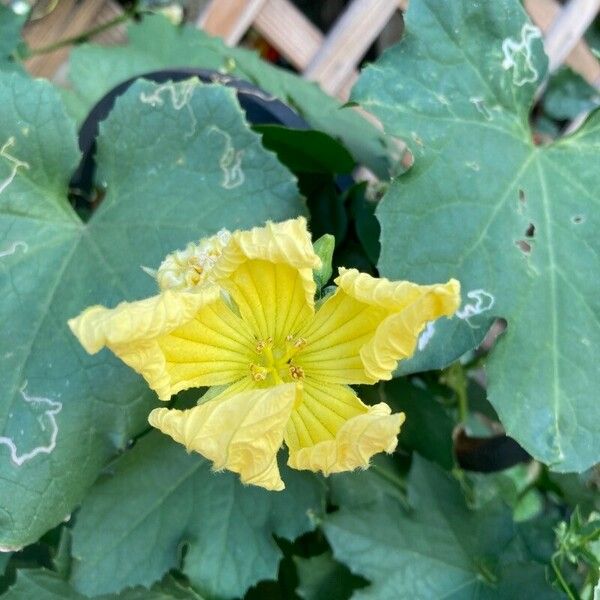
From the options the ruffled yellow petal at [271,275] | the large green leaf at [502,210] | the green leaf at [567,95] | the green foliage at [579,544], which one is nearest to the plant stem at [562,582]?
the green foliage at [579,544]

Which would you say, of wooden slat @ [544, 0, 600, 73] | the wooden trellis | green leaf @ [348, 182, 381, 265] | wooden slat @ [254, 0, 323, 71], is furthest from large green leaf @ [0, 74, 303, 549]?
wooden slat @ [544, 0, 600, 73]

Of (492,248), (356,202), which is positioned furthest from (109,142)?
(492,248)

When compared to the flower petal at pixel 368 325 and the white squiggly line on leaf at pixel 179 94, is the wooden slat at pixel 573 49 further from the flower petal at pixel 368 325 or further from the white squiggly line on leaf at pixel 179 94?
the flower petal at pixel 368 325

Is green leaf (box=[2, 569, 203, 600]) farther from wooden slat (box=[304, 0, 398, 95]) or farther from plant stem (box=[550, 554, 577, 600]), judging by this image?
wooden slat (box=[304, 0, 398, 95])

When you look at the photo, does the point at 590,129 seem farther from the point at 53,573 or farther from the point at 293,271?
the point at 53,573

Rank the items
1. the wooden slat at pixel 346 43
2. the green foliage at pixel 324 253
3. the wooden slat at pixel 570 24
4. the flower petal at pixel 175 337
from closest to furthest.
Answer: the flower petal at pixel 175 337 → the green foliage at pixel 324 253 → the wooden slat at pixel 346 43 → the wooden slat at pixel 570 24

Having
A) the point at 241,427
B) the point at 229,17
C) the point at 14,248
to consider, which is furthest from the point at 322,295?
the point at 229,17

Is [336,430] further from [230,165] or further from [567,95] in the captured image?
[567,95]
